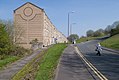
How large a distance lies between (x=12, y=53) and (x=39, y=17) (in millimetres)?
49600

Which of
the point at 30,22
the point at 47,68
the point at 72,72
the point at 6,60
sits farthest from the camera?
the point at 30,22

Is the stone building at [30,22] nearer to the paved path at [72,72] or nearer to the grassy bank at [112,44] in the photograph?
the grassy bank at [112,44]

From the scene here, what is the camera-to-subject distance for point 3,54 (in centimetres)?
3628

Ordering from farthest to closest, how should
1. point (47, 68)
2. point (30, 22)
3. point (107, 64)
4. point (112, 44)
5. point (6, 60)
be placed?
point (30, 22) < point (112, 44) < point (6, 60) < point (107, 64) < point (47, 68)

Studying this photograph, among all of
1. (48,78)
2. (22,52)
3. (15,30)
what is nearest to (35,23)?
(15,30)

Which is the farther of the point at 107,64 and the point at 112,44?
the point at 112,44

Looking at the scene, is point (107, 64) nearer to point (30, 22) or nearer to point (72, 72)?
point (72, 72)

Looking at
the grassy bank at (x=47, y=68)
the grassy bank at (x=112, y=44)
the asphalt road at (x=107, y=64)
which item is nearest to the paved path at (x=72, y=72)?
the grassy bank at (x=47, y=68)

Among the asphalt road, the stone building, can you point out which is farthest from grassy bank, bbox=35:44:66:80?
the stone building

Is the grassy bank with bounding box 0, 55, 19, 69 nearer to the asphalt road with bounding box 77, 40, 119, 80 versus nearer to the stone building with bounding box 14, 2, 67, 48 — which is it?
the asphalt road with bounding box 77, 40, 119, 80

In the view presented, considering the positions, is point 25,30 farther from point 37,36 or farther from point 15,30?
point 15,30

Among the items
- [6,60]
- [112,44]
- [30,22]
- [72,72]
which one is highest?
[30,22]

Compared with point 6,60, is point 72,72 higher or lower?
lower

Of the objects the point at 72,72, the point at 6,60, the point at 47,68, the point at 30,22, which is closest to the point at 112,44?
the point at 30,22
